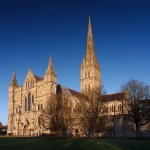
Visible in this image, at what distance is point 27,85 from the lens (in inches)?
3521

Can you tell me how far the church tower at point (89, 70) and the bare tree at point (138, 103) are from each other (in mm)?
49393

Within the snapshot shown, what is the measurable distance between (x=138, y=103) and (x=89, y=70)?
57542 millimetres

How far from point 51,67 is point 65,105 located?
2282cm

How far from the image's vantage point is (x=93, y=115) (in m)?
54.0

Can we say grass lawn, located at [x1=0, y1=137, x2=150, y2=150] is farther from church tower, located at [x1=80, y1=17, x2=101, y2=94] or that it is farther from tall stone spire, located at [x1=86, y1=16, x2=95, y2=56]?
tall stone spire, located at [x1=86, y1=16, x2=95, y2=56]

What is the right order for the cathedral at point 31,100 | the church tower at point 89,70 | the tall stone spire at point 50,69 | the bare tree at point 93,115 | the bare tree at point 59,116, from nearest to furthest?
Answer: the bare tree at point 93,115, the bare tree at point 59,116, the cathedral at point 31,100, the tall stone spire at point 50,69, the church tower at point 89,70

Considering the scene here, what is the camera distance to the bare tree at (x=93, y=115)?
5269 centimetres

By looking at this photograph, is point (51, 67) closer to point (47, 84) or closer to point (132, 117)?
point (47, 84)

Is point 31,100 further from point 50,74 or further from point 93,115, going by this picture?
point 93,115

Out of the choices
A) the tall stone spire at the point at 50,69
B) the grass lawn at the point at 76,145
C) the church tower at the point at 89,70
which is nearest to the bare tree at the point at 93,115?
the grass lawn at the point at 76,145

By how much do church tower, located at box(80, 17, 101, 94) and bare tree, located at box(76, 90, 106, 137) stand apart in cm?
5374

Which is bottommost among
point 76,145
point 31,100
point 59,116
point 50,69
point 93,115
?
point 76,145

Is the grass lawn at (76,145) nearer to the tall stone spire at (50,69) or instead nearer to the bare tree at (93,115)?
the bare tree at (93,115)

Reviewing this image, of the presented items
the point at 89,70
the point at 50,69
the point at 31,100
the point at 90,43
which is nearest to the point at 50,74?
the point at 50,69
